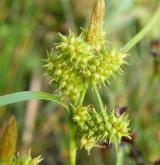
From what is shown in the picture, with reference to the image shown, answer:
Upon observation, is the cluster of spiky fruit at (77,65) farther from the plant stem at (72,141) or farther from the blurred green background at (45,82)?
the blurred green background at (45,82)

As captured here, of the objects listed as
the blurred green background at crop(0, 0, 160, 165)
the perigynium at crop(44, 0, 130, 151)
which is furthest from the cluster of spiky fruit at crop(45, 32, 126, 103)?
the blurred green background at crop(0, 0, 160, 165)

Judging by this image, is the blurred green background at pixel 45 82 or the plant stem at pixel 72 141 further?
the blurred green background at pixel 45 82

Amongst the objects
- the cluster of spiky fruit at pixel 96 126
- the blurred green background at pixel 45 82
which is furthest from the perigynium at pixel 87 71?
the blurred green background at pixel 45 82

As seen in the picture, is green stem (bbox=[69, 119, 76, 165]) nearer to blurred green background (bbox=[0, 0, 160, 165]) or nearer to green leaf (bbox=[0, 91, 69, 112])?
green leaf (bbox=[0, 91, 69, 112])

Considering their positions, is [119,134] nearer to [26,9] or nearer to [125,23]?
[26,9]

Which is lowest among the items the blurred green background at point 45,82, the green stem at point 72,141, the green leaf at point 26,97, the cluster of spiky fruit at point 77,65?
the green stem at point 72,141

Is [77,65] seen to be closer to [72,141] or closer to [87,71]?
[87,71]
